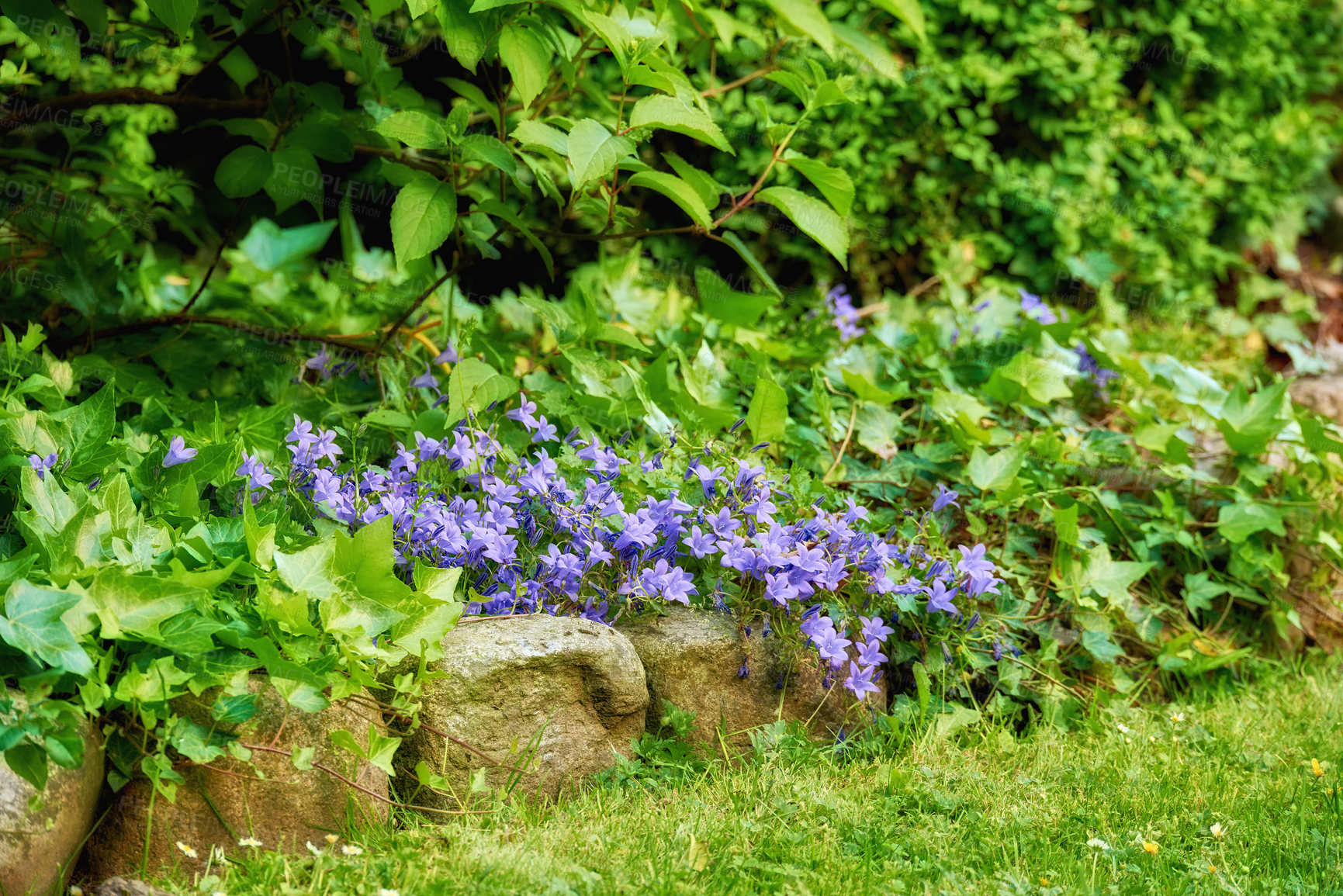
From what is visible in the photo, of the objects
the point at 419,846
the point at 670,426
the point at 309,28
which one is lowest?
the point at 419,846

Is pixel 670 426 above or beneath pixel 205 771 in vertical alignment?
above

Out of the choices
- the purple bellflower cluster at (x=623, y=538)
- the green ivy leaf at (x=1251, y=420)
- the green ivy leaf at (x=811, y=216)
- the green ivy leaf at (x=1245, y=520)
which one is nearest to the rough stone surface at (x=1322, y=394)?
the green ivy leaf at (x=1251, y=420)

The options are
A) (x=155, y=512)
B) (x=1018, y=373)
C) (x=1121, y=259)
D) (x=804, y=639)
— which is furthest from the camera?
(x=1121, y=259)

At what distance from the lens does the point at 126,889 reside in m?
1.83

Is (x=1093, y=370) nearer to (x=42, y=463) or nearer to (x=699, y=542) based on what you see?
(x=699, y=542)

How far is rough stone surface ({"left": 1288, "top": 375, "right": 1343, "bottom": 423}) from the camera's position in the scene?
4082 mm

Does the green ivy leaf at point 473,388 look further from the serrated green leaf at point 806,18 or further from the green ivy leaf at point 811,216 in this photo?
the serrated green leaf at point 806,18

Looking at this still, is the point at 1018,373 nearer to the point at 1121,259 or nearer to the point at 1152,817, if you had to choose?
the point at 1152,817

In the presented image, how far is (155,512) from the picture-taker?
2.23 metres

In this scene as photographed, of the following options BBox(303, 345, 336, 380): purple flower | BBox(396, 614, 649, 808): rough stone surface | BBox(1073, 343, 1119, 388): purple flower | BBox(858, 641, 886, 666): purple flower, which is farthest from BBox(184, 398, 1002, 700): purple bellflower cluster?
BBox(1073, 343, 1119, 388): purple flower

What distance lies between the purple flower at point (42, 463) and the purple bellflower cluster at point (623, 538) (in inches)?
8.7

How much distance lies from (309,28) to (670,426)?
1.43 metres

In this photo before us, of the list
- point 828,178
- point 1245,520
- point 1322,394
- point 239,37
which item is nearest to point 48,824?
point 239,37

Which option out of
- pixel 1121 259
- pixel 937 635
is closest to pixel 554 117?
pixel 937 635
